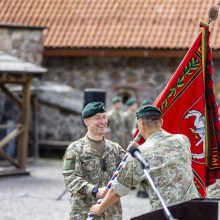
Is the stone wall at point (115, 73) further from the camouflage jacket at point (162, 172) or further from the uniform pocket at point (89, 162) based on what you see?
the camouflage jacket at point (162, 172)

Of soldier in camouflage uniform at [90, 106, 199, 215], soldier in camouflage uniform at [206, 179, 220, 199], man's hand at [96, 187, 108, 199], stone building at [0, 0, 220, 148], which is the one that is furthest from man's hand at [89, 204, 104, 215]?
stone building at [0, 0, 220, 148]

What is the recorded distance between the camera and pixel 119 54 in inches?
963

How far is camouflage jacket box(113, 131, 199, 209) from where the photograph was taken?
21.3 ft

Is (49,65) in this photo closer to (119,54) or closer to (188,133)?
(119,54)

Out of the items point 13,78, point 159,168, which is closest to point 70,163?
point 159,168

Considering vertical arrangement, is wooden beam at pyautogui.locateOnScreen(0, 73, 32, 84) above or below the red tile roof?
below

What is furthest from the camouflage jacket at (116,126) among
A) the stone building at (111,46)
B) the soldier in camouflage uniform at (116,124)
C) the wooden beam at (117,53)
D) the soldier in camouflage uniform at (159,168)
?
the soldier in camouflage uniform at (159,168)

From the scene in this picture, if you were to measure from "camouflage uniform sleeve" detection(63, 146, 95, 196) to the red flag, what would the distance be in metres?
0.82

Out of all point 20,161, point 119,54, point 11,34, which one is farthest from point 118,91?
point 20,161

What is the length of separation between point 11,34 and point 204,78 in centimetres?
1516

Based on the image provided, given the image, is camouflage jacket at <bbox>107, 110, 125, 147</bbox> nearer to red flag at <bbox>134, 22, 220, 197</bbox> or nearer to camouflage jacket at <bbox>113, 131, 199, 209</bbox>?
red flag at <bbox>134, 22, 220, 197</bbox>

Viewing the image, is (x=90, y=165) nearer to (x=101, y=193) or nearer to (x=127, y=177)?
(x=101, y=193)

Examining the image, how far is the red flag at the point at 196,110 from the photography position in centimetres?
773

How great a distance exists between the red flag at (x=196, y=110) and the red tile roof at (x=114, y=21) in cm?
1586
